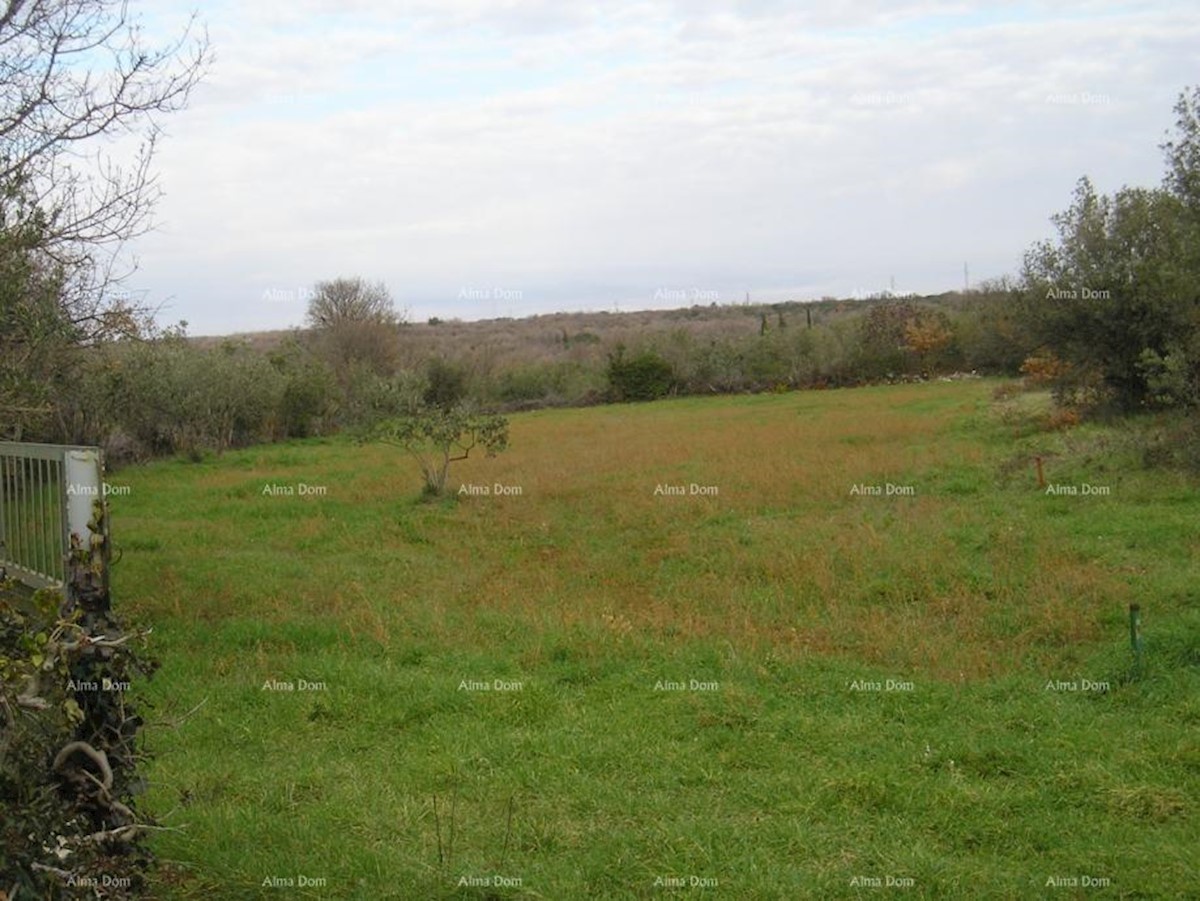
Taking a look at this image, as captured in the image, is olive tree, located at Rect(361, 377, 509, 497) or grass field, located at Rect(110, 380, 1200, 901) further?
olive tree, located at Rect(361, 377, 509, 497)

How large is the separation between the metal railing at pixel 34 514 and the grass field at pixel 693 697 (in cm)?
130

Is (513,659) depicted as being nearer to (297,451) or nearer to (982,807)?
(982,807)

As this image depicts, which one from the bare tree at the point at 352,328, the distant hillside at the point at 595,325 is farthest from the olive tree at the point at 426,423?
the distant hillside at the point at 595,325

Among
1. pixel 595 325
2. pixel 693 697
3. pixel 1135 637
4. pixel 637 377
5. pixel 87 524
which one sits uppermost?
pixel 595 325

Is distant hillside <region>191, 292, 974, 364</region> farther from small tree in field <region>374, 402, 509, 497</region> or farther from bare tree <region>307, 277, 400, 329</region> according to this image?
small tree in field <region>374, 402, 509, 497</region>

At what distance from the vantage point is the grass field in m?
4.73

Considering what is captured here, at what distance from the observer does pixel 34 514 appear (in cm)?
668

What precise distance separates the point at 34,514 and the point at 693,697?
180 inches

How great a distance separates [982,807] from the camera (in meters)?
5.19

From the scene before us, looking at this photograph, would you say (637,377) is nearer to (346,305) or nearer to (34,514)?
(346,305)

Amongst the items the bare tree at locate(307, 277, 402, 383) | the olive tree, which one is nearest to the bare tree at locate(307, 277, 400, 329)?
the bare tree at locate(307, 277, 402, 383)

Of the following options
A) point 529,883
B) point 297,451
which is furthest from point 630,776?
point 297,451

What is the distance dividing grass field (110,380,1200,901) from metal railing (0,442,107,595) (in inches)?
51.4

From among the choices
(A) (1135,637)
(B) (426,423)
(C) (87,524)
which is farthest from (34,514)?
(B) (426,423)
